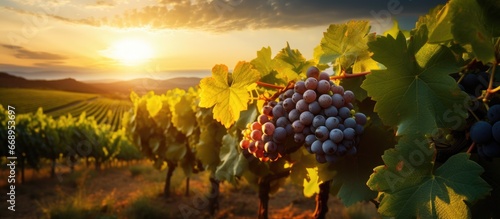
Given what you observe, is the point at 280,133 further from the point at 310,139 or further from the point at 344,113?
the point at 344,113

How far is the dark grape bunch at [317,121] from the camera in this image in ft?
4.55

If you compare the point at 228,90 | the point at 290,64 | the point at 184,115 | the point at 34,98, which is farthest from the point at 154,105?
the point at 34,98

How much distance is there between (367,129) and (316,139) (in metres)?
0.51

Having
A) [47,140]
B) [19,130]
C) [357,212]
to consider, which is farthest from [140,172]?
[357,212]

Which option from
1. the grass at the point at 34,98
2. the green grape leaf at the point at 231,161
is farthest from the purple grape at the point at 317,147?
the grass at the point at 34,98

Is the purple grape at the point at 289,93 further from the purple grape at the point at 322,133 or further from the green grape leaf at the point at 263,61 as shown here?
the green grape leaf at the point at 263,61

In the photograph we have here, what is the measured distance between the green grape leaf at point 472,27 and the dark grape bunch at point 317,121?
1.40 ft

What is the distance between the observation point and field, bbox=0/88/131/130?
99.1 feet

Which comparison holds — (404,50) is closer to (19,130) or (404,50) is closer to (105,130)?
(19,130)

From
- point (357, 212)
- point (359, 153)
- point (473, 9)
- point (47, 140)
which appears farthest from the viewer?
point (47, 140)

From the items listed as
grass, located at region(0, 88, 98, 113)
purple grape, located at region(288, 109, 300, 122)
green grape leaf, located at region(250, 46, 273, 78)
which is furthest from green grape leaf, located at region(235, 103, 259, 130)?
grass, located at region(0, 88, 98, 113)

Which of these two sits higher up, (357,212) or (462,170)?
(462,170)

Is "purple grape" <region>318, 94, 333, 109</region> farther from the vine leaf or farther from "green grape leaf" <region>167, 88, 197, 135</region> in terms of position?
"green grape leaf" <region>167, 88, 197, 135</region>

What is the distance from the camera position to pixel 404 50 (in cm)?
130
